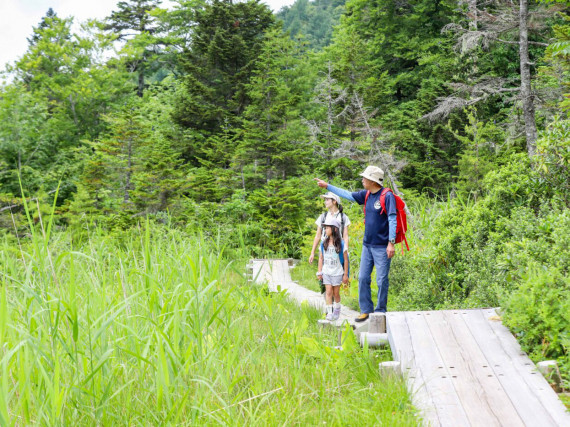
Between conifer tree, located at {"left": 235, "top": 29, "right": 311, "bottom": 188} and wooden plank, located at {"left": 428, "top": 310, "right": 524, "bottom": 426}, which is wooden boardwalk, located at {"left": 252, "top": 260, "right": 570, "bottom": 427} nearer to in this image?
wooden plank, located at {"left": 428, "top": 310, "right": 524, "bottom": 426}

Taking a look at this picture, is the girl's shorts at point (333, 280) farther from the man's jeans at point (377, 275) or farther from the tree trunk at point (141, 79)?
the tree trunk at point (141, 79)

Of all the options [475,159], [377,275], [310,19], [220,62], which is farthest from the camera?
[310,19]

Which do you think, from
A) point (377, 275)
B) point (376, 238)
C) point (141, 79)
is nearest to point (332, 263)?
point (377, 275)

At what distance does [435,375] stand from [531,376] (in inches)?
25.0

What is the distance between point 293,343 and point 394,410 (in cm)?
100

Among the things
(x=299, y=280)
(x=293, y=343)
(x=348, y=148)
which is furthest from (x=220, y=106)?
(x=293, y=343)

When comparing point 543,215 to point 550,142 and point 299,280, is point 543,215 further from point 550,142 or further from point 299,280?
point 299,280

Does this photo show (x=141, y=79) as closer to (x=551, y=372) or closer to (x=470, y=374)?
(x=470, y=374)

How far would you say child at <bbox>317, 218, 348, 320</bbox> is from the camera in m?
5.62

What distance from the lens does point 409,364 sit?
11.0 ft

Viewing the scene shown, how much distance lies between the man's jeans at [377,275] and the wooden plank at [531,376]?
1378 mm

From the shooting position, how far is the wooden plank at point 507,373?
103 inches

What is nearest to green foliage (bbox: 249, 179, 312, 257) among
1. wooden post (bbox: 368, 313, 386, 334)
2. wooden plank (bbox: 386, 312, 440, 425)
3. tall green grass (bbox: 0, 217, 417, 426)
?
wooden post (bbox: 368, 313, 386, 334)

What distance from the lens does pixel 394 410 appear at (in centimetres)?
284
